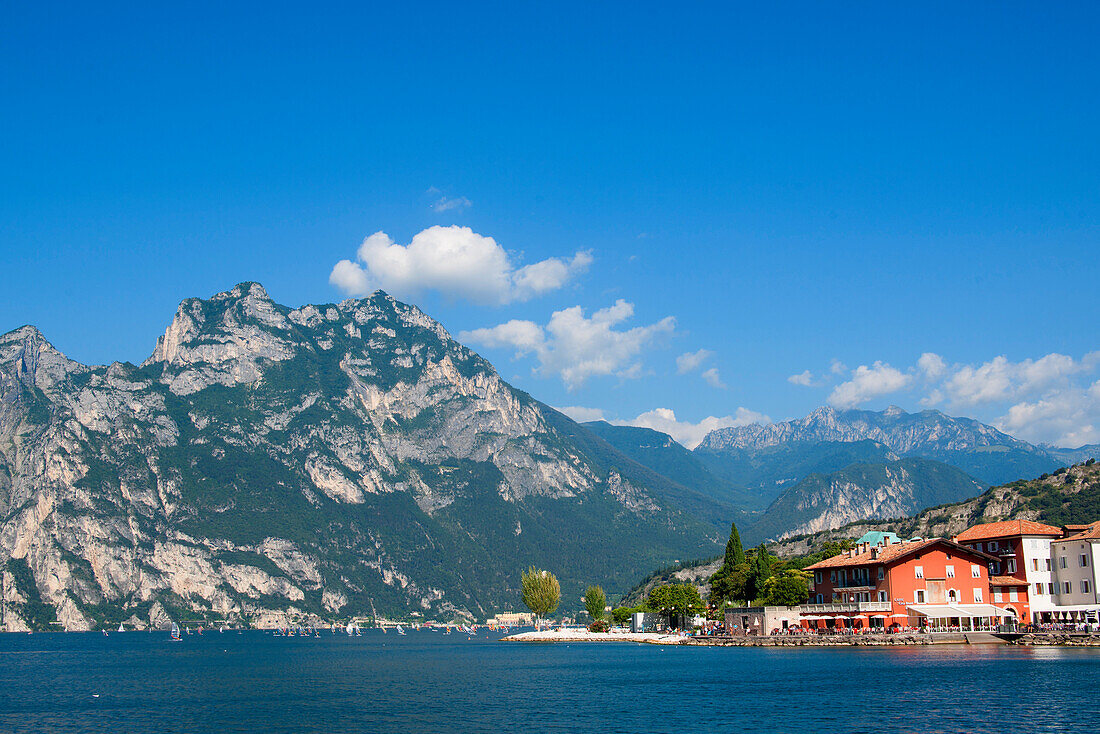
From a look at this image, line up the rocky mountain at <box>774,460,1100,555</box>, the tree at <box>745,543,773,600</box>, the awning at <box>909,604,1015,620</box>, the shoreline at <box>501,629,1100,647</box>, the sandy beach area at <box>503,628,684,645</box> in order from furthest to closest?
the rocky mountain at <box>774,460,1100,555</box>, the sandy beach area at <box>503,628,684,645</box>, the tree at <box>745,543,773,600</box>, the awning at <box>909,604,1015,620</box>, the shoreline at <box>501,629,1100,647</box>

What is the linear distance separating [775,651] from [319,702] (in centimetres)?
5856

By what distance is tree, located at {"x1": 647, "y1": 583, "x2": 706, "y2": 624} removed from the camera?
6732 inches

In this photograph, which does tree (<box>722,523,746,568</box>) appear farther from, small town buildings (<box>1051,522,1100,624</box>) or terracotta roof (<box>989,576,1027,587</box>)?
small town buildings (<box>1051,522,1100,624</box>)

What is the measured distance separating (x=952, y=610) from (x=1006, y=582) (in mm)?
8925

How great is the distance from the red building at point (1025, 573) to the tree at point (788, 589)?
22.5 m

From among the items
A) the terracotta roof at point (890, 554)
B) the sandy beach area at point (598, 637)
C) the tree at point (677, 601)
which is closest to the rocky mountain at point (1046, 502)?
the tree at point (677, 601)

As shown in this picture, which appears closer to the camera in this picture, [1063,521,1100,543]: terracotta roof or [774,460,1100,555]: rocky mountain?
[1063,521,1100,543]: terracotta roof

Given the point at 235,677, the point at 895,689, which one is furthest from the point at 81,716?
the point at 895,689

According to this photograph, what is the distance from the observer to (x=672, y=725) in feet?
183

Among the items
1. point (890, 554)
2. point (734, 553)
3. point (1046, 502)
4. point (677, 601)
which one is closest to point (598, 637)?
point (677, 601)

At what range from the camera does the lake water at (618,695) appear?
56094 millimetres

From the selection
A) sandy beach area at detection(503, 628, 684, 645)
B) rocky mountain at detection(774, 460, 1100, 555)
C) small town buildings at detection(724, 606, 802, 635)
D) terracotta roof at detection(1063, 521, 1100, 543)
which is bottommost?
sandy beach area at detection(503, 628, 684, 645)

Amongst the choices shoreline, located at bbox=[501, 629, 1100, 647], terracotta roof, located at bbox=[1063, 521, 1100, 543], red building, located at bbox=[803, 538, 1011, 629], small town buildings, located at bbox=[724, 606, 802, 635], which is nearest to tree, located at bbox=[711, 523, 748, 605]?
→ shoreline, located at bbox=[501, 629, 1100, 647]

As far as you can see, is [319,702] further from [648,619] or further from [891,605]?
[648,619]
